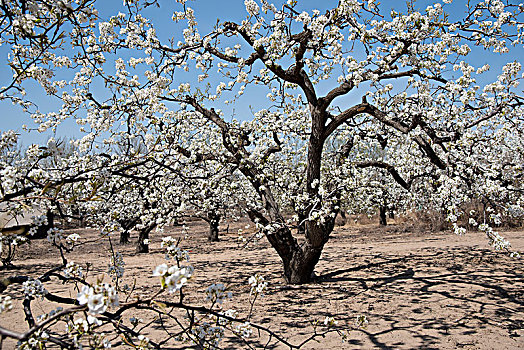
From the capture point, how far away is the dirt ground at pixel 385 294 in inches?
171

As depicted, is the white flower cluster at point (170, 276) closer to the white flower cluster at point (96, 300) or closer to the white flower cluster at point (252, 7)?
the white flower cluster at point (96, 300)

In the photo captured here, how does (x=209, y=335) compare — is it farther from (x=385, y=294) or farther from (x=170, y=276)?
(x=385, y=294)

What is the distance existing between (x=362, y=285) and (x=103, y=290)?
6026 millimetres

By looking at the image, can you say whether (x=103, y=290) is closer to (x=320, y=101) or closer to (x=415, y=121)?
(x=415, y=121)

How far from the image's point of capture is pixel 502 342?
4074mm

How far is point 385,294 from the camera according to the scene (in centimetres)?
613

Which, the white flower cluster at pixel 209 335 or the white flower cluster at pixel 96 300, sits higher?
the white flower cluster at pixel 96 300

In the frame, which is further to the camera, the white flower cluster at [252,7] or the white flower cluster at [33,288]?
the white flower cluster at [252,7]

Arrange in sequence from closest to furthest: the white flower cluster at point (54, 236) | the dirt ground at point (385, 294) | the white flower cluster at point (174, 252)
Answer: the white flower cluster at point (174, 252) < the white flower cluster at point (54, 236) < the dirt ground at point (385, 294)

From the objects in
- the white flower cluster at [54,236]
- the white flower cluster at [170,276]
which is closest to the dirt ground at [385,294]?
the white flower cluster at [170,276]

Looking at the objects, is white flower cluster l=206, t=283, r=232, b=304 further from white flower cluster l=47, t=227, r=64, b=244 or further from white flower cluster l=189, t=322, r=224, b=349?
white flower cluster l=47, t=227, r=64, b=244

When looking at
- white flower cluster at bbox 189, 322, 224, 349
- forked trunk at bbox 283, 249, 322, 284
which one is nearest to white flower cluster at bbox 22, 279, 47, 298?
white flower cluster at bbox 189, 322, 224, 349

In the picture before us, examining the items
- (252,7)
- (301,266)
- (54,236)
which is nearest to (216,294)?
(54,236)

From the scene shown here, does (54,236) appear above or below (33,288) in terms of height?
above
